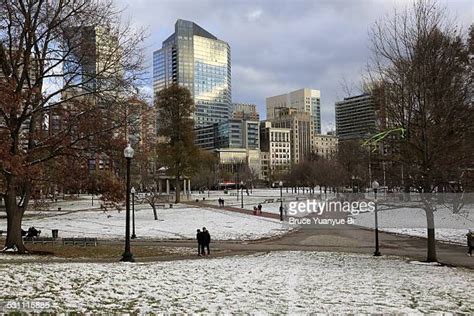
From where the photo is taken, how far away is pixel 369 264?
19.3 metres

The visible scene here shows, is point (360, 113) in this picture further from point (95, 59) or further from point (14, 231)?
point (14, 231)

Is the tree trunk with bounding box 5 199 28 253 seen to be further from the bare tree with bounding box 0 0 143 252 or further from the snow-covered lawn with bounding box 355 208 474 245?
the snow-covered lawn with bounding box 355 208 474 245

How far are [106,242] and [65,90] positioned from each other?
452 inches

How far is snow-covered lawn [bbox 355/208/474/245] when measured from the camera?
104 feet

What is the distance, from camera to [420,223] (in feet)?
123

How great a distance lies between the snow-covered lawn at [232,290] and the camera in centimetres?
936

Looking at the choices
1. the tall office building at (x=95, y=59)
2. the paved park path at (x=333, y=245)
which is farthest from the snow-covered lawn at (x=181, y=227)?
the tall office building at (x=95, y=59)

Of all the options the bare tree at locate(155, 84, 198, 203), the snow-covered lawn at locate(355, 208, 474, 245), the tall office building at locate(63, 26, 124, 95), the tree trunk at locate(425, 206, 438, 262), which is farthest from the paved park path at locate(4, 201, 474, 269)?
the bare tree at locate(155, 84, 198, 203)

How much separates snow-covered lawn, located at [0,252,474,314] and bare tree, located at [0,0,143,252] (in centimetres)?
798

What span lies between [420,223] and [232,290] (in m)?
30.2

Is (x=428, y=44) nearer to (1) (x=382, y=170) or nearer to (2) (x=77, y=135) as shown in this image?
(1) (x=382, y=170)

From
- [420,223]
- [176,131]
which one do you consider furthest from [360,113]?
[176,131]

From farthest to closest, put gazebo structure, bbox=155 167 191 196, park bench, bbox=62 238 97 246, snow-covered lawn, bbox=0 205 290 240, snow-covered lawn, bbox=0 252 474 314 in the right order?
gazebo structure, bbox=155 167 191 196, snow-covered lawn, bbox=0 205 290 240, park bench, bbox=62 238 97 246, snow-covered lawn, bbox=0 252 474 314

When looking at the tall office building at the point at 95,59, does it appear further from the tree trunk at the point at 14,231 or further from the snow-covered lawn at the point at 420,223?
the snow-covered lawn at the point at 420,223
